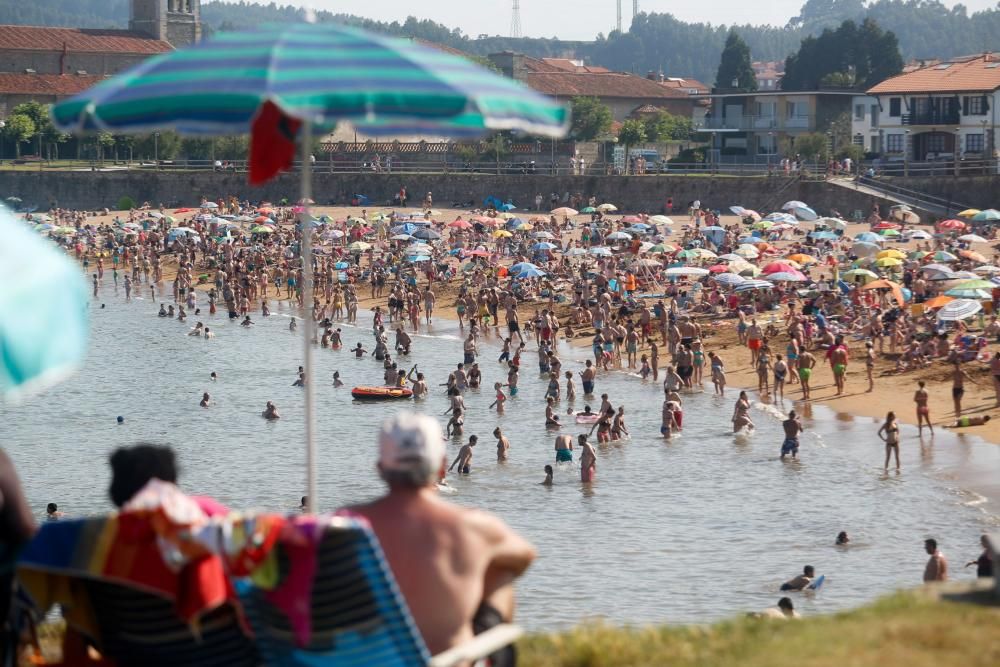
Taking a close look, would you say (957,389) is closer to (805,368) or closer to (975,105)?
(805,368)

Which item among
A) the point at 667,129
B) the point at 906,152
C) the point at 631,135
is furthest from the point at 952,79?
the point at 667,129

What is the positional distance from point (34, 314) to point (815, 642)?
311 centimetres

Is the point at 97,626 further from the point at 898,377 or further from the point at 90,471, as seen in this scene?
the point at 898,377

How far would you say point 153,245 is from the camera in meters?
55.6

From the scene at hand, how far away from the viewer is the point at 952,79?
59.2m

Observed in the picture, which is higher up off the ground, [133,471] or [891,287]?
[133,471]

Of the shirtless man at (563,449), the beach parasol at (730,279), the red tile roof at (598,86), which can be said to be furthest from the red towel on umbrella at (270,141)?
the red tile roof at (598,86)

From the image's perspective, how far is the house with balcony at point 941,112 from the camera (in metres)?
57.2

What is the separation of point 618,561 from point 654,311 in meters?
18.5

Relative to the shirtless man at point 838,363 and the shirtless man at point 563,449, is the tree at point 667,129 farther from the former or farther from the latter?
the shirtless man at point 563,449

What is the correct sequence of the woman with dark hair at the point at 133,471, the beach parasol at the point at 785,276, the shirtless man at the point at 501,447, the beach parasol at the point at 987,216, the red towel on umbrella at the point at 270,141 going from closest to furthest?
the woman with dark hair at the point at 133,471 < the red towel on umbrella at the point at 270,141 < the shirtless man at the point at 501,447 < the beach parasol at the point at 785,276 < the beach parasol at the point at 987,216

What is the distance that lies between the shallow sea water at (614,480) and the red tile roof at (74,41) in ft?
234

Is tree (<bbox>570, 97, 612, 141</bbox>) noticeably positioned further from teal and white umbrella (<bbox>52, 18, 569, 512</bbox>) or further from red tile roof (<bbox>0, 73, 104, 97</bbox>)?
teal and white umbrella (<bbox>52, 18, 569, 512</bbox>)

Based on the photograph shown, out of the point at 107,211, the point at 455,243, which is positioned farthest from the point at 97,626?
the point at 107,211
